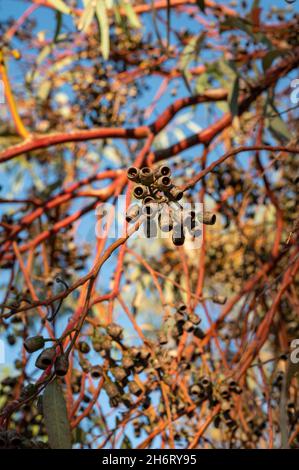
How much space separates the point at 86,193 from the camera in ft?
7.88

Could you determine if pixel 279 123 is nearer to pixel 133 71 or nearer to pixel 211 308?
pixel 211 308

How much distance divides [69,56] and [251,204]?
3.96ft

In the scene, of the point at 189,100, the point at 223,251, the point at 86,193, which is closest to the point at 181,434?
the point at 86,193

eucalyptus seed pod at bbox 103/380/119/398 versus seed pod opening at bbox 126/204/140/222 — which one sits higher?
seed pod opening at bbox 126/204/140/222

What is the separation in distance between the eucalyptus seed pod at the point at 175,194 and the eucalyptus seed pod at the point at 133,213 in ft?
0.17

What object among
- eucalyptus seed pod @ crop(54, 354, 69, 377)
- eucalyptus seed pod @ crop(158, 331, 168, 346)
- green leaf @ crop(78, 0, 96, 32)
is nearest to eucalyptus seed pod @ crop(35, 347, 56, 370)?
eucalyptus seed pod @ crop(54, 354, 69, 377)

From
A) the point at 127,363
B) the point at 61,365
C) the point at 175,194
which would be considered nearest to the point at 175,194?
the point at 175,194

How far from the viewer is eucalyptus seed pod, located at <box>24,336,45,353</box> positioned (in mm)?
1174

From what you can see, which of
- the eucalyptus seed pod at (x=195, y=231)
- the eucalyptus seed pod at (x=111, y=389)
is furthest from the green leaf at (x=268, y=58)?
the eucalyptus seed pod at (x=195, y=231)

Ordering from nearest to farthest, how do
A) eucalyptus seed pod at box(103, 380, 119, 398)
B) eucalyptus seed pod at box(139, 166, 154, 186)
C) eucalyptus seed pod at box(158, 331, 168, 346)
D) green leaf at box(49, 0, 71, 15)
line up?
1. eucalyptus seed pod at box(139, 166, 154, 186)
2. eucalyptus seed pod at box(103, 380, 119, 398)
3. eucalyptus seed pod at box(158, 331, 168, 346)
4. green leaf at box(49, 0, 71, 15)

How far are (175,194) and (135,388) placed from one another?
620mm

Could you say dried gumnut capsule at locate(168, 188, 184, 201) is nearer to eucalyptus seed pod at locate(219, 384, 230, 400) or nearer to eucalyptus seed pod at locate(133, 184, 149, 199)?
eucalyptus seed pod at locate(133, 184, 149, 199)

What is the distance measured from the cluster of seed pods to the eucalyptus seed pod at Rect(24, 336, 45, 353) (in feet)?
0.78

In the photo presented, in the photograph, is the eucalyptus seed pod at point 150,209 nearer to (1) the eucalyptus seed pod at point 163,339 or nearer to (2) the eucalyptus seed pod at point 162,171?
(2) the eucalyptus seed pod at point 162,171
